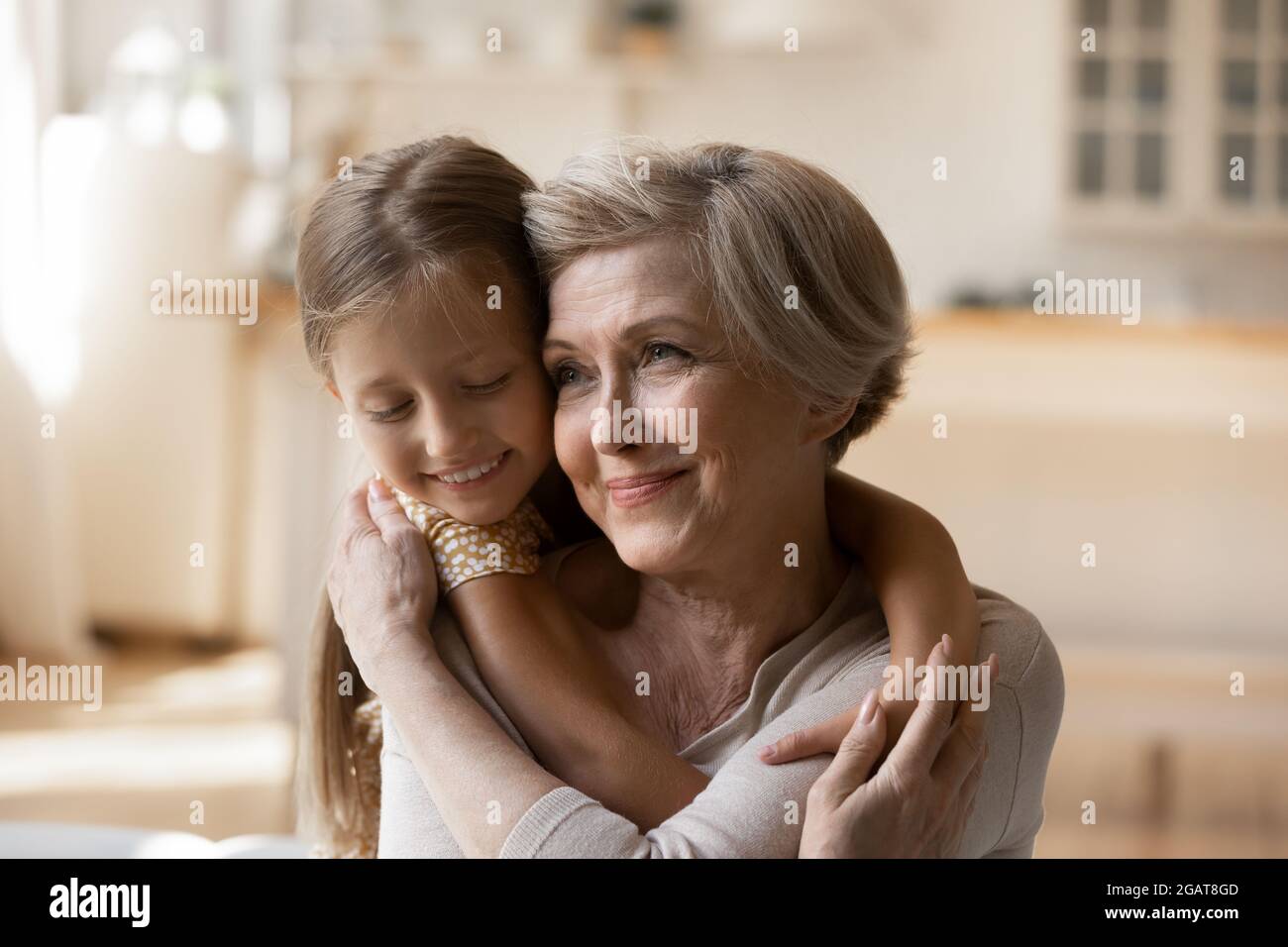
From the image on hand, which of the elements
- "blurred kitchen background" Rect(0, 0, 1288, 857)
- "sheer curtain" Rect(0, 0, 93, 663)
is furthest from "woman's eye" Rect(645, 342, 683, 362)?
"sheer curtain" Rect(0, 0, 93, 663)

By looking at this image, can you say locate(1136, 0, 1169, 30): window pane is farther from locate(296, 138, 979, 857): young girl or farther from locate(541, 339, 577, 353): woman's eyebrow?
locate(541, 339, 577, 353): woman's eyebrow

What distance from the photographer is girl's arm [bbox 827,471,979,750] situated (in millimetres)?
1133

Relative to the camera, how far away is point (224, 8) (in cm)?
502

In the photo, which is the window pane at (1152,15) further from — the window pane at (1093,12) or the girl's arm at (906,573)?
the girl's arm at (906,573)

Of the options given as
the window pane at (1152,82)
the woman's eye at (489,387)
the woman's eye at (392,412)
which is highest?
the window pane at (1152,82)

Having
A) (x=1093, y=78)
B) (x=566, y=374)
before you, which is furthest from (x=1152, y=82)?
(x=566, y=374)

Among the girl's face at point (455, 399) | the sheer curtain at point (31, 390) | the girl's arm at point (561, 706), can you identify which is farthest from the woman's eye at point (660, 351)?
the sheer curtain at point (31, 390)

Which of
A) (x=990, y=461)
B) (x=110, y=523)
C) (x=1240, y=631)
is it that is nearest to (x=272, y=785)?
(x=110, y=523)

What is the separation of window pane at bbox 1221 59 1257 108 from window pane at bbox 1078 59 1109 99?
35cm

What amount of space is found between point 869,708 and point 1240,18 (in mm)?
3935

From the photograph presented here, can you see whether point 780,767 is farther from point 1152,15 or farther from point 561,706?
point 1152,15

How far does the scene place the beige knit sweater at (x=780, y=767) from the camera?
1.05 m

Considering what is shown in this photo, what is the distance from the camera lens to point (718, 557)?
1186 millimetres

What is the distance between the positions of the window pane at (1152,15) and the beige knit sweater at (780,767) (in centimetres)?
357
